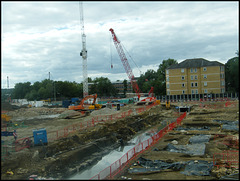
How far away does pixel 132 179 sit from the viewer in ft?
40.9

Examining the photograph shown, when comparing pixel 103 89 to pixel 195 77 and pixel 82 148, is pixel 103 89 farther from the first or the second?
pixel 82 148

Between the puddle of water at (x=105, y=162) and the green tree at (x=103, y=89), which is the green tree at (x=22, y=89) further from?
the puddle of water at (x=105, y=162)

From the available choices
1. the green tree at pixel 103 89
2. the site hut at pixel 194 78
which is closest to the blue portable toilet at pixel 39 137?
the site hut at pixel 194 78

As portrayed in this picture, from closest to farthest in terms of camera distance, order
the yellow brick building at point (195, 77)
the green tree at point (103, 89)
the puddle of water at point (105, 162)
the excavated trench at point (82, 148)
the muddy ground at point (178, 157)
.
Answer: the muddy ground at point (178, 157), the puddle of water at point (105, 162), the excavated trench at point (82, 148), the yellow brick building at point (195, 77), the green tree at point (103, 89)

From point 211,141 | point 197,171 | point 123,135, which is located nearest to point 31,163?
point 197,171

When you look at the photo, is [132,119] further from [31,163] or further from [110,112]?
[31,163]

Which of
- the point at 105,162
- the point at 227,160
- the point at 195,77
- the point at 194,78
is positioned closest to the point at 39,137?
the point at 105,162

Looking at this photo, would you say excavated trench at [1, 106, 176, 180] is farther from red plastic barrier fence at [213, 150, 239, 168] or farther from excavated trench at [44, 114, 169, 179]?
red plastic barrier fence at [213, 150, 239, 168]

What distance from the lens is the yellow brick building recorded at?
57.3 m

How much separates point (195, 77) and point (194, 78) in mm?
383

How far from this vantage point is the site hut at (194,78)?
2262 inches

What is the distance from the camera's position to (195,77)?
6097 cm

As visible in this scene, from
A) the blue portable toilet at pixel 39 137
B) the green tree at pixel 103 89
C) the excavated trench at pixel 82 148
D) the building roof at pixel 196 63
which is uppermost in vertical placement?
the building roof at pixel 196 63

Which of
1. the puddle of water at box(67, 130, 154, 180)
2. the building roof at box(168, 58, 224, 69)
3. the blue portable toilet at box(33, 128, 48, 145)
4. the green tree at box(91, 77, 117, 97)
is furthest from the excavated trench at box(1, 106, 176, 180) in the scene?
the green tree at box(91, 77, 117, 97)
